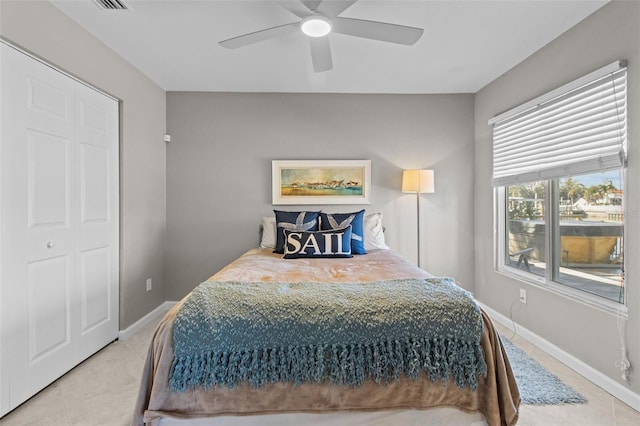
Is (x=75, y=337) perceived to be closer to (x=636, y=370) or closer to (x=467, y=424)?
(x=467, y=424)

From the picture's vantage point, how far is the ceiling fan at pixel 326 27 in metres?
1.85

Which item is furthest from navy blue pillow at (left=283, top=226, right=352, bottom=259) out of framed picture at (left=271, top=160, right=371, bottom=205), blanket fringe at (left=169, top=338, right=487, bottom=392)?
blanket fringe at (left=169, top=338, right=487, bottom=392)

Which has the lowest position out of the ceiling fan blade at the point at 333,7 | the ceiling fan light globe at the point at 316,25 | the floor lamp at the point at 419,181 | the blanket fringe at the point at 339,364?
the blanket fringe at the point at 339,364

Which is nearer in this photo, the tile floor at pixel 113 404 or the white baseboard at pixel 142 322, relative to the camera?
the tile floor at pixel 113 404

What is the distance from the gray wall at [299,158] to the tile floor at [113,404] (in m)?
1.41

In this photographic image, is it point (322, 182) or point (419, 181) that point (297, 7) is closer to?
point (322, 182)

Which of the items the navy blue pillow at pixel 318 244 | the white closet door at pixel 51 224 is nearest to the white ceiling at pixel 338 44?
the white closet door at pixel 51 224

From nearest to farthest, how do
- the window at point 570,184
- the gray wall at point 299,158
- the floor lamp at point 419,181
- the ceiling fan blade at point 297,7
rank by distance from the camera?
1. the ceiling fan blade at point 297,7
2. the window at point 570,184
3. the floor lamp at point 419,181
4. the gray wall at point 299,158

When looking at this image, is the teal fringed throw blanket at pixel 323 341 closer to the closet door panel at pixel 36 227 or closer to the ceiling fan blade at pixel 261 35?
the closet door panel at pixel 36 227

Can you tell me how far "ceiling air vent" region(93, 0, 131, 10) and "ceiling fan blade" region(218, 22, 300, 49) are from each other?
0.62 meters

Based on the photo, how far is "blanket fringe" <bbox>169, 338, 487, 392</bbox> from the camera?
4.64 ft

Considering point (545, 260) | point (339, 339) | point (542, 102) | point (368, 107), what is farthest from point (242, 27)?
point (545, 260)

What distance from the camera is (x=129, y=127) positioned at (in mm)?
2936

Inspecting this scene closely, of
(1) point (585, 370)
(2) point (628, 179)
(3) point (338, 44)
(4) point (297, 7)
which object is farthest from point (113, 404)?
(2) point (628, 179)
